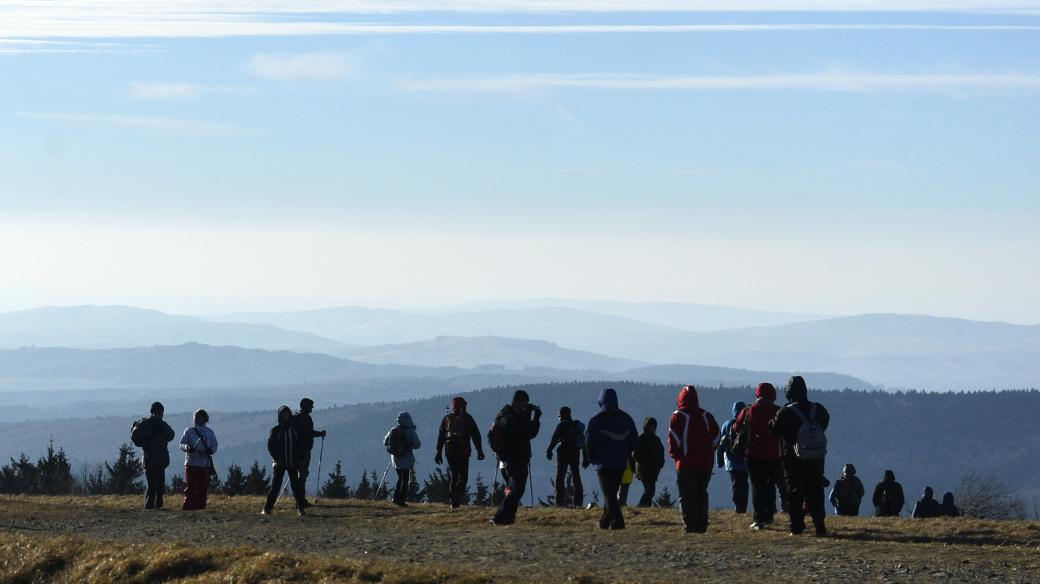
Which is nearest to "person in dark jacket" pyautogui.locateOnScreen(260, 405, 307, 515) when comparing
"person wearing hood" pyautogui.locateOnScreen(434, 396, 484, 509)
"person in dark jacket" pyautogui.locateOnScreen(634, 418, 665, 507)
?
"person wearing hood" pyautogui.locateOnScreen(434, 396, 484, 509)

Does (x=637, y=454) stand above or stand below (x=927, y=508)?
above

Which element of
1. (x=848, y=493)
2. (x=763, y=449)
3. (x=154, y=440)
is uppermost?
(x=154, y=440)

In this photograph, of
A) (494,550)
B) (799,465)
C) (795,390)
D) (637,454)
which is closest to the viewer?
(494,550)

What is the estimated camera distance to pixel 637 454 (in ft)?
79.8

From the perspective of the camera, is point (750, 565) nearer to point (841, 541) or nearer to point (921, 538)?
point (841, 541)

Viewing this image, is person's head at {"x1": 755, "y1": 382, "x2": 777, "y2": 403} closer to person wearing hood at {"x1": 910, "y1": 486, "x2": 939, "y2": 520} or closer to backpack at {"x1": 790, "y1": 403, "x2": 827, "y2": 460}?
backpack at {"x1": 790, "y1": 403, "x2": 827, "y2": 460}

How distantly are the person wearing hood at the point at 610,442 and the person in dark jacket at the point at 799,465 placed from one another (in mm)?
2237

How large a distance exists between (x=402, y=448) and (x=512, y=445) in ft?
17.4

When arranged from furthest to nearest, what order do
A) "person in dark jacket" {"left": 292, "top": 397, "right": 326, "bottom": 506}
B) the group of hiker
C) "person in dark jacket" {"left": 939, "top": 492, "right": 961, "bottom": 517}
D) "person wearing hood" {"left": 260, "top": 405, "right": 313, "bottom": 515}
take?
1. "person in dark jacket" {"left": 939, "top": 492, "right": 961, "bottom": 517}
2. "person in dark jacket" {"left": 292, "top": 397, "right": 326, "bottom": 506}
3. "person wearing hood" {"left": 260, "top": 405, "right": 313, "bottom": 515}
4. the group of hiker

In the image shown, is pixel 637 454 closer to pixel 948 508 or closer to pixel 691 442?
pixel 691 442

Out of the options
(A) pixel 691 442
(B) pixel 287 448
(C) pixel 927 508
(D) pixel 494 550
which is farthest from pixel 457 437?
(C) pixel 927 508

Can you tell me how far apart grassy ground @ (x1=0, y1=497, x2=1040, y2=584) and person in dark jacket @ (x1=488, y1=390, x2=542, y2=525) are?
0.50 m

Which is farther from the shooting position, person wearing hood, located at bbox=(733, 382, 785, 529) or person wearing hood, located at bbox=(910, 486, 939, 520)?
person wearing hood, located at bbox=(910, 486, 939, 520)

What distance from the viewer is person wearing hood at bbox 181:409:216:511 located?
26.4 metres
